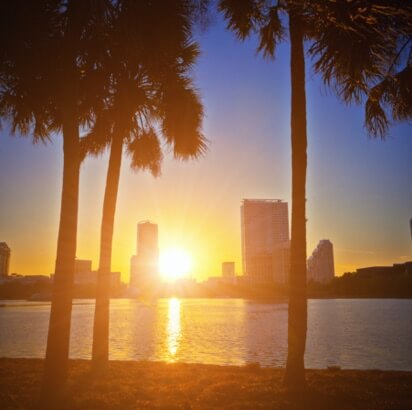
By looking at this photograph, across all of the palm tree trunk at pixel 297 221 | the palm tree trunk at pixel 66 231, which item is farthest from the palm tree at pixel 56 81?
the palm tree trunk at pixel 297 221

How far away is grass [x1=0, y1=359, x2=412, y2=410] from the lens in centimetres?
792

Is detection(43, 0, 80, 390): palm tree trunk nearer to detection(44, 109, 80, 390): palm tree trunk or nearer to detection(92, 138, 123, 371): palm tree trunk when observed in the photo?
detection(44, 109, 80, 390): palm tree trunk

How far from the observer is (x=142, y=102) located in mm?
12469

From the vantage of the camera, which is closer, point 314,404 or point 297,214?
point 314,404

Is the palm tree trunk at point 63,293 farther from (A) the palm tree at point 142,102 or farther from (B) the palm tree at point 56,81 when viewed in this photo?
(A) the palm tree at point 142,102

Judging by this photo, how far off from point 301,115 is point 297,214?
239 cm

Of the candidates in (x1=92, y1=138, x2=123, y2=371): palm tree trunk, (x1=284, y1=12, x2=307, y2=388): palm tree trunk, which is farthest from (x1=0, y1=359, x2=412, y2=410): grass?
(x1=92, y1=138, x2=123, y2=371): palm tree trunk

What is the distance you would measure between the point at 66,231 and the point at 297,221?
5.05 meters

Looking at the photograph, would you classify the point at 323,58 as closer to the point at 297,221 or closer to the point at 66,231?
the point at 297,221

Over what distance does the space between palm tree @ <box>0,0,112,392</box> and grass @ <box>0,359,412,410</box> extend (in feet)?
3.47

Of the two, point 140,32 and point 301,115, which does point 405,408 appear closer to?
point 301,115

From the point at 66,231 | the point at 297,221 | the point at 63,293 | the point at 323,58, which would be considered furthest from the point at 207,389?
the point at 323,58

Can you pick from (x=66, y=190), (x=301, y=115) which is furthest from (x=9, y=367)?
(x=301, y=115)

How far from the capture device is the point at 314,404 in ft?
25.7
